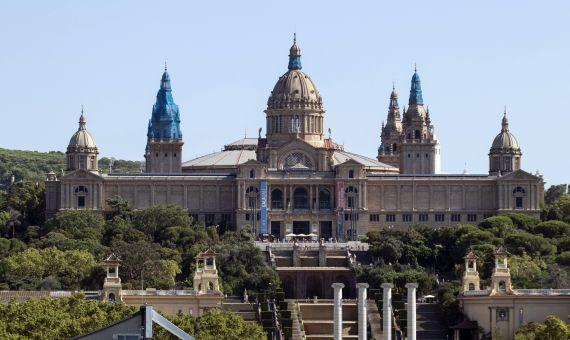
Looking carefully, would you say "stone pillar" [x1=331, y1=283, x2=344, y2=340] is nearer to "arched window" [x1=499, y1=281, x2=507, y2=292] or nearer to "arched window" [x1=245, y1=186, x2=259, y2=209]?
"arched window" [x1=499, y1=281, x2=507, y2=292]

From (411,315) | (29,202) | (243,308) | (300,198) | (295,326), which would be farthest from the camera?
(29,202)

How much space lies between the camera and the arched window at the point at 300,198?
555 feet

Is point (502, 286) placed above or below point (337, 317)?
above

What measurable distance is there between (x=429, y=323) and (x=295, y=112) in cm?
6570

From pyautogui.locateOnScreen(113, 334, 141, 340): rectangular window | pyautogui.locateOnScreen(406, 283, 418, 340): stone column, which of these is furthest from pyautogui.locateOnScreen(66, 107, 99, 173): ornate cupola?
pyautogui.locateOnScreen(113, 334, 141, 340): rectangular window

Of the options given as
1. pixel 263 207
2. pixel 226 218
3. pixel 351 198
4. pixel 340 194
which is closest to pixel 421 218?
pixel 351 198

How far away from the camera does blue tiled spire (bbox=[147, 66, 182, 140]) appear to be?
182625 mm

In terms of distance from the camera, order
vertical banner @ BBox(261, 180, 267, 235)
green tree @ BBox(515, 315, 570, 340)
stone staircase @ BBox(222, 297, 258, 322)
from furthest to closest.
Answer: vertical banner @ BBox(261, 180, 267, 235) < stone staircase @ BBox(222, 297, 258, 322) < green tree @ BBox(515, 315, 570, 340)

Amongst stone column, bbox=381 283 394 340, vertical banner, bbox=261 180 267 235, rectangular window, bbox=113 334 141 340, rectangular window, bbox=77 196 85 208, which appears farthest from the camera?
rectangular window, bbox=77 196 85 208

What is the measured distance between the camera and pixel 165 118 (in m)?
183

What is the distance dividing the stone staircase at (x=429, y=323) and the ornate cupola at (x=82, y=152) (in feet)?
190

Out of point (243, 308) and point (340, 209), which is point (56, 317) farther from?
point (340, 209)

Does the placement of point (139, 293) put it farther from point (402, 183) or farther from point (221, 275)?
point (402, 183)

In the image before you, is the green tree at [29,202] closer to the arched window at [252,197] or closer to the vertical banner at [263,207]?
the arched window at [252,197]
